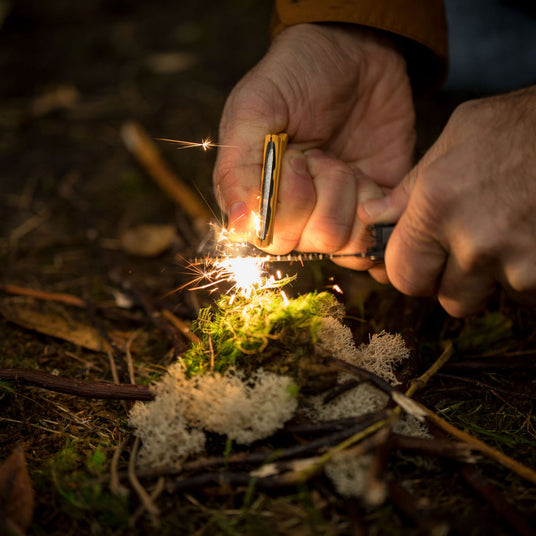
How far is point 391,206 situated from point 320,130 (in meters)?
0.91

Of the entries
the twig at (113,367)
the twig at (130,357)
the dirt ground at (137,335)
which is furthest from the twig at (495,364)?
the twig at (113,367)

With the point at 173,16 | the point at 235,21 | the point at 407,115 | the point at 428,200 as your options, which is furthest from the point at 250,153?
the point at 173,16

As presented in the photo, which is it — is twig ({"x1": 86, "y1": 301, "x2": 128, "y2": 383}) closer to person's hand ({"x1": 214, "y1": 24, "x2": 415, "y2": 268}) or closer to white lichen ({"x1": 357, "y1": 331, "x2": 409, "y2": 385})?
person's hand ({"x1": 214, "y1": 24, "x2": 415, "y2": 268})

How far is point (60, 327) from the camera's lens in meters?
2.69

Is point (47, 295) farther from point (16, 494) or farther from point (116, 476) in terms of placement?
point (116, 476)

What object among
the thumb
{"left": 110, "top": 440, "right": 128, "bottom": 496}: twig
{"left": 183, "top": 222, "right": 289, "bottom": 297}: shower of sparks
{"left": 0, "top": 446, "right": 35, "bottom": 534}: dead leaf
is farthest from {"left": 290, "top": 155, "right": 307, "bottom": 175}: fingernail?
{"left": 0, "top": 446, "right": 35, "bottom": 534}: dead leaf

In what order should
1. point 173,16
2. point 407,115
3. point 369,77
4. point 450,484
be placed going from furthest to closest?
point 173,16 → point 407,115 → point 369,77 → point 450,484

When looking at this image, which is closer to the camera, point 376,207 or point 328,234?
point 376,207

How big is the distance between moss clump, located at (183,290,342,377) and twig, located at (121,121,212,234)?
6.29 feet

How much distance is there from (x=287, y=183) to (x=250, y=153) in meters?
0.26

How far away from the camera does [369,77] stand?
3027 mm

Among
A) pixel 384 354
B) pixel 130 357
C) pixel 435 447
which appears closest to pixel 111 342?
pixel 130 357

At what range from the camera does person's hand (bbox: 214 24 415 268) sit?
7.66 feet

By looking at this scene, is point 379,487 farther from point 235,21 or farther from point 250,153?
point 235,21
